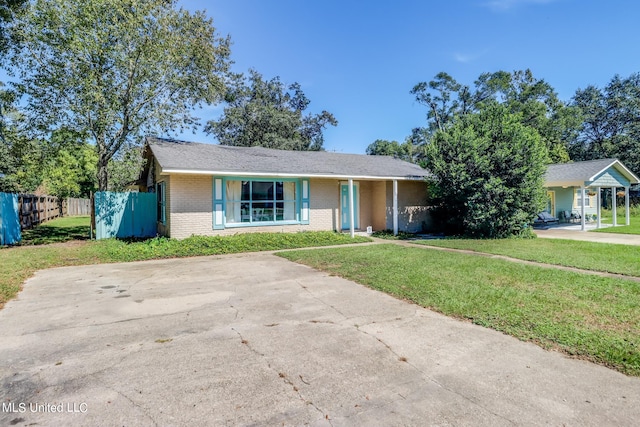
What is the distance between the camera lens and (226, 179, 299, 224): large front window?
42.1 ft

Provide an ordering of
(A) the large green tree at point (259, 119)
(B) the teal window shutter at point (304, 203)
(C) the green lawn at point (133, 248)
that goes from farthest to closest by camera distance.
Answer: (A) the large green tree at point (259, 119) → (B) the teal window shutter at point (304, 203) → (C) the green lawn at point (133, 248)

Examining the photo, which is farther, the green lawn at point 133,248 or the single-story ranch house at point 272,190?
the single-story ranch house at point 272,190

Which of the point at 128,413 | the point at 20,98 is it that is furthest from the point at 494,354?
the point at 20,98

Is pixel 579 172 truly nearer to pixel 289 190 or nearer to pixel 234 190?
pixel 289 190

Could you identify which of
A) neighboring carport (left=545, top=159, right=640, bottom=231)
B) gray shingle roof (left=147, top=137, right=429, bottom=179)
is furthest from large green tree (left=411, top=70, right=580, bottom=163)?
gray shingle roof (left=147, top=137, right=429, bottom=179)

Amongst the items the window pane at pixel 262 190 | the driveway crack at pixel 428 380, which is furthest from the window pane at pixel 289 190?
the driveway crack at pixel 428 380

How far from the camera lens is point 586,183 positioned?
656 inches

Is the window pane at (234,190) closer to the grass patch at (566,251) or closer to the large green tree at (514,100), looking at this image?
the grass patch at (566,251)

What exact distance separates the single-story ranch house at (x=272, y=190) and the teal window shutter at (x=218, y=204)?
4 cm

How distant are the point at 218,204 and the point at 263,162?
2.71 metres

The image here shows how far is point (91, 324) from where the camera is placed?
460 centimetres

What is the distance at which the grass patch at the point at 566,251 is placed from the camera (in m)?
7.87

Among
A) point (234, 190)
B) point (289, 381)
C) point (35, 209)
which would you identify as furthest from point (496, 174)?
point (35, 209)

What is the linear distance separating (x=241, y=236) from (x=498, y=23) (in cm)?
1395
